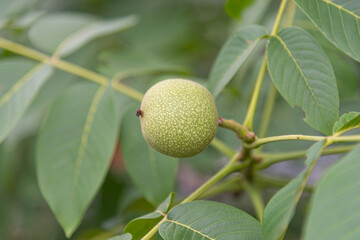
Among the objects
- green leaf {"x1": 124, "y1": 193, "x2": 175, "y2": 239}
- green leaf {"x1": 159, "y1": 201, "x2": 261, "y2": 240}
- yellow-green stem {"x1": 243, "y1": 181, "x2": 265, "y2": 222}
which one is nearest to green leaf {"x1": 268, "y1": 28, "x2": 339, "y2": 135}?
green leaf {"x1": 159, "y1": 201, "x2": 261, "y2": 240}

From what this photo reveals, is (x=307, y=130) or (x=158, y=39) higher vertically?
(x=158, y=39)

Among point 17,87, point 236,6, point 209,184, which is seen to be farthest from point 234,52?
point 17,87

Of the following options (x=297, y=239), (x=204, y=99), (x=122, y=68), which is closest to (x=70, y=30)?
(x=122, y=68)

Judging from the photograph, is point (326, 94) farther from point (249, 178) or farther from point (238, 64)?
point (249, 178)

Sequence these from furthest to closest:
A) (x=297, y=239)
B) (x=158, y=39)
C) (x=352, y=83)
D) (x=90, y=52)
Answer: (x=158, y=39)
(x=90, y=52)
(x=297, y=239)
(x=352, y=83)

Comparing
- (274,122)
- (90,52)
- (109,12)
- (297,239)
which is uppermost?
(109,12)
